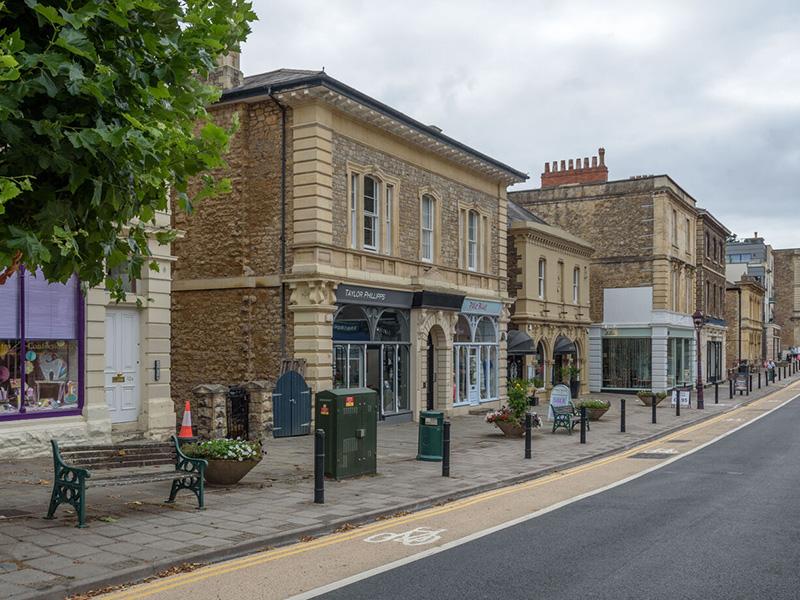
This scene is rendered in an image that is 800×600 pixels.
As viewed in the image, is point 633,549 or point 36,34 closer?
point 36,34

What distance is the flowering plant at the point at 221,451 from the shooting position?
38.5 ft

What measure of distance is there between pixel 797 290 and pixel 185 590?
113 meters

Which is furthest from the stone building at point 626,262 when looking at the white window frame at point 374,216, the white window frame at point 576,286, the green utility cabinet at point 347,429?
the green utility cabinet at point 347,429

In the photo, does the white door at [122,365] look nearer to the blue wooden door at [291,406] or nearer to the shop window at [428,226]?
the blue wooden door at [291,406]

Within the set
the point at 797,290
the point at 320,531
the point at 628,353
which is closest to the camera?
the point at 320,531

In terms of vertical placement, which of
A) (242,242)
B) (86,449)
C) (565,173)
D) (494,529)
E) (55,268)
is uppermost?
(565,173)

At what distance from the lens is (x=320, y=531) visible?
9.49m

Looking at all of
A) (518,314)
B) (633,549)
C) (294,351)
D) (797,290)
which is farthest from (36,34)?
(797,290)

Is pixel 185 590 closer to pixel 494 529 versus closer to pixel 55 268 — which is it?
pixel 55 268

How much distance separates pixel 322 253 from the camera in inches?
807

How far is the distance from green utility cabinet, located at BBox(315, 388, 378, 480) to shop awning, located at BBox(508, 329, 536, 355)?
19.7m

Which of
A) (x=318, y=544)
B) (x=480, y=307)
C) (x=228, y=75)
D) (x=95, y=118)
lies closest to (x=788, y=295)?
(x=480, y=307)

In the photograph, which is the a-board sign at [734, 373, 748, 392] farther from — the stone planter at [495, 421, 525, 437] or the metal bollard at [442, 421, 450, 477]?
the metal bollard at [442, 421, 450, 477]

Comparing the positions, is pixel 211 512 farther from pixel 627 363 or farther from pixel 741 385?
pixel 741 385
